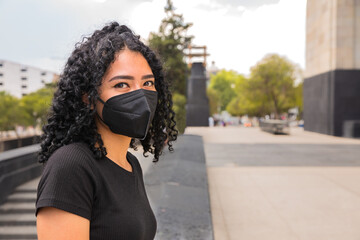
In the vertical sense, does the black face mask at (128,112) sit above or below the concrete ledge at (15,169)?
above

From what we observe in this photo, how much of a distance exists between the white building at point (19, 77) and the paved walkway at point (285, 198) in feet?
321

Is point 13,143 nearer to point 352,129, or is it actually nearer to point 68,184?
point 352,129

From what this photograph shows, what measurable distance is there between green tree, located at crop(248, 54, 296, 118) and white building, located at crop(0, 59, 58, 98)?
74703mm

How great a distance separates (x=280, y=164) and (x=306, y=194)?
3.65 m

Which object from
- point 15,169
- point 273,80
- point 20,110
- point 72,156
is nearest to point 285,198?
point 72,156

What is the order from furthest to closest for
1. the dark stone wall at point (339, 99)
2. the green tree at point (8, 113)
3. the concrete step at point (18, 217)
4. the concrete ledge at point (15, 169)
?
the green tree at point (8, 113) < the dark stone wall at point (339, 99) < the concrete ledge at point (15, 169) < the concrete step at point (18, 217)

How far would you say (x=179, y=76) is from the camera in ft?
108

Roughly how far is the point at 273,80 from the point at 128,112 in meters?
40.7

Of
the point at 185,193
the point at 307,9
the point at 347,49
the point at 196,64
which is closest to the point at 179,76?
the point at 196,64

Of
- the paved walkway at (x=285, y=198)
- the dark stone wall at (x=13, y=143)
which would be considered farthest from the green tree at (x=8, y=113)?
the paved walkway at (x=285, y=198)

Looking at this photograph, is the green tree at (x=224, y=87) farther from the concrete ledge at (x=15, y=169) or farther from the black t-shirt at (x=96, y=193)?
the black t-shirt at (x=96, y=193)

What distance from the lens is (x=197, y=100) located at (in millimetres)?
31828

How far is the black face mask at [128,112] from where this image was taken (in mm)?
1496

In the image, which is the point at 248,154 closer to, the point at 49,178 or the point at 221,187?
the point at 221,187
